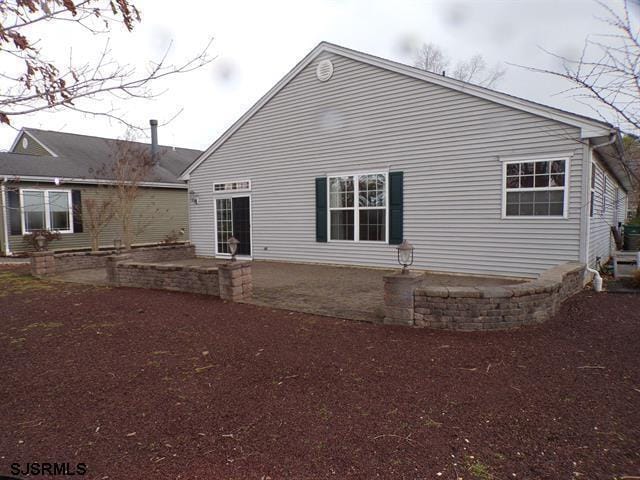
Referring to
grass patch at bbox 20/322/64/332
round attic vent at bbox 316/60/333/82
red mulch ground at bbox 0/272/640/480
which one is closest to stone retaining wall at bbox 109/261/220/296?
red mulch ground at bbox 0/272/640/480

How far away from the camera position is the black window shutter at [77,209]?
14.4 m

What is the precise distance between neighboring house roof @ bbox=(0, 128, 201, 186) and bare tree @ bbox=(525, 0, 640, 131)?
533 inches

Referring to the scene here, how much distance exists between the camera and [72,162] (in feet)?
51.2

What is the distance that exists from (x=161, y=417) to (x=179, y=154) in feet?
70.9

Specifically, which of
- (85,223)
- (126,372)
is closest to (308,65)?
(126,372)

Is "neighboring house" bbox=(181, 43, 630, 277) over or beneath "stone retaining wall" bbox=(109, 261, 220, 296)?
over

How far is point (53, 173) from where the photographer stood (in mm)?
13844

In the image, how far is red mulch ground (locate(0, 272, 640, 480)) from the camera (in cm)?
226

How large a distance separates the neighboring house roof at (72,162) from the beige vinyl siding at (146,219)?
0.44 m

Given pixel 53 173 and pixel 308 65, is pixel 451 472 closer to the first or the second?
pixel 308 65

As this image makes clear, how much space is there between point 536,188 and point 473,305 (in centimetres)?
409

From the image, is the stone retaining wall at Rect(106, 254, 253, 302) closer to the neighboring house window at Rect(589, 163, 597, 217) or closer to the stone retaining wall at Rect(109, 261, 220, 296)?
the stone retaining wall at Rect(109, 261, 220, 296)

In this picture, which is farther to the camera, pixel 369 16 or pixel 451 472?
pixel 369 16

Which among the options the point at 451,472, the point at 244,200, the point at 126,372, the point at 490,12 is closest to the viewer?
the point at 451,472
